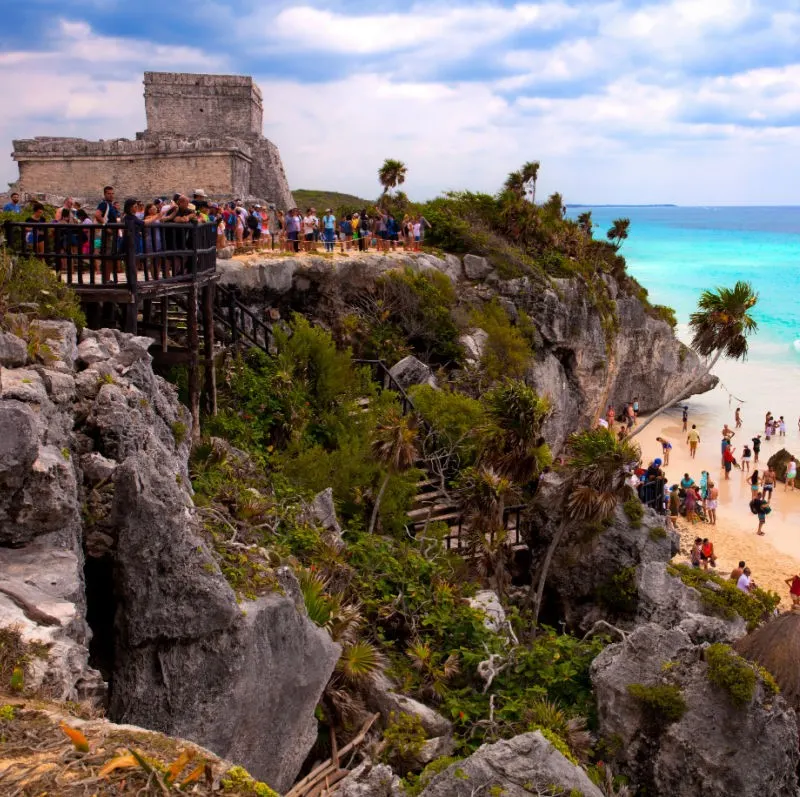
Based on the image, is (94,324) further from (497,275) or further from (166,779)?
(497,275)

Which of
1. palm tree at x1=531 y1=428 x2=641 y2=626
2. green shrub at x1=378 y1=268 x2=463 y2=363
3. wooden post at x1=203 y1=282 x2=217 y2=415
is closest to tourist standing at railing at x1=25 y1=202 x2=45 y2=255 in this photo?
wooden post at x1=203 y1=282 x2=217 y2=415

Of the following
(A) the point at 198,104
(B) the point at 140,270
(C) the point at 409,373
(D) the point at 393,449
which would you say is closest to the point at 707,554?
(C) the point at 409,373

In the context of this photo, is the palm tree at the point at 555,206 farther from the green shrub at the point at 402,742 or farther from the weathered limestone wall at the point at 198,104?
the green shrub at the point at 402,742

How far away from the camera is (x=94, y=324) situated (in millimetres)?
12164

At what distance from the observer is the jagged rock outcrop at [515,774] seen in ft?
21.0

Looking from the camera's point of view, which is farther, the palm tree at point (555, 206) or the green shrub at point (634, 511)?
the palm tree at point (555, 206)

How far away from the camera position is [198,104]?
32.9m

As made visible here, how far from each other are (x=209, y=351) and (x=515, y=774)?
33.8 feet

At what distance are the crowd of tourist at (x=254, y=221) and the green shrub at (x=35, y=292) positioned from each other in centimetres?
119

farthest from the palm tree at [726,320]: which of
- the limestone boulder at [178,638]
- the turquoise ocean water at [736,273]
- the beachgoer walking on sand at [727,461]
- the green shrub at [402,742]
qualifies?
the turquoise ocean water at [736,273]

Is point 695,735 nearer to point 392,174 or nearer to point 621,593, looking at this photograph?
point 621,593

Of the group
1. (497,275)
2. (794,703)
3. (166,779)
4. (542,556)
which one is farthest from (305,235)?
(166,779)

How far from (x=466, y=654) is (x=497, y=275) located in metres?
19.7

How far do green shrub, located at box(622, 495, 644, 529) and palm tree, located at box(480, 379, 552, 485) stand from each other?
2485 millimetres
